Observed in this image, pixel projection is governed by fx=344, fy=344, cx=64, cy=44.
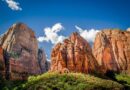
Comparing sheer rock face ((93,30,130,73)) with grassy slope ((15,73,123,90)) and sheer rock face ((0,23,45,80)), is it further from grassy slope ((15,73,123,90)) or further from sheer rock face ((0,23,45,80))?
grassy slope ((15,73,123,90))

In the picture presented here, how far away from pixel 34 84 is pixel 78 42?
30968 millimetres

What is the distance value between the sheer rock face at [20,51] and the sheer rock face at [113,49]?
3637cm

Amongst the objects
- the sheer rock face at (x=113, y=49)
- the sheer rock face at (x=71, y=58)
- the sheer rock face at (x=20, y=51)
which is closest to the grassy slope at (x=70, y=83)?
the sheer rock face at (x=71, y=58)

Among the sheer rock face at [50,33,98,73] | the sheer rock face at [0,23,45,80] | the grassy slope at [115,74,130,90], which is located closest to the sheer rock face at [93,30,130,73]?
the grassy slope at [115,74,130,90]

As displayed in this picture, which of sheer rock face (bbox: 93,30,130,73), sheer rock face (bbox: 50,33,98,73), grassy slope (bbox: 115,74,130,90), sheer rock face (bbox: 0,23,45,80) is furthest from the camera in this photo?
sheer rock face (bbox: 0,23,45,80)

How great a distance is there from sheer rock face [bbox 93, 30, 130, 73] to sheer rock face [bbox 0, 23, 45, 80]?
36.4 m

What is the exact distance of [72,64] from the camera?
119125 millimetres

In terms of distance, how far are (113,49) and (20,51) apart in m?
Answer: 47.2

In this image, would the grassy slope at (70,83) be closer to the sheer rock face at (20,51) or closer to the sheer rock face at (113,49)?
the sheer rock face at (113,49)

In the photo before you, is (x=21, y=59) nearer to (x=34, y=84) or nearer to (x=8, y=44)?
(x=8, y=44)

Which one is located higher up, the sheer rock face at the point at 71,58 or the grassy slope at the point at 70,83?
the sheer rock face at the point at 71,58

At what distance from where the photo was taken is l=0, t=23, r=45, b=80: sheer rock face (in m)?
162

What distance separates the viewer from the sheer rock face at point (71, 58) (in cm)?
11876

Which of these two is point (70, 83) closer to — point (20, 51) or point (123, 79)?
point (123, 79)
